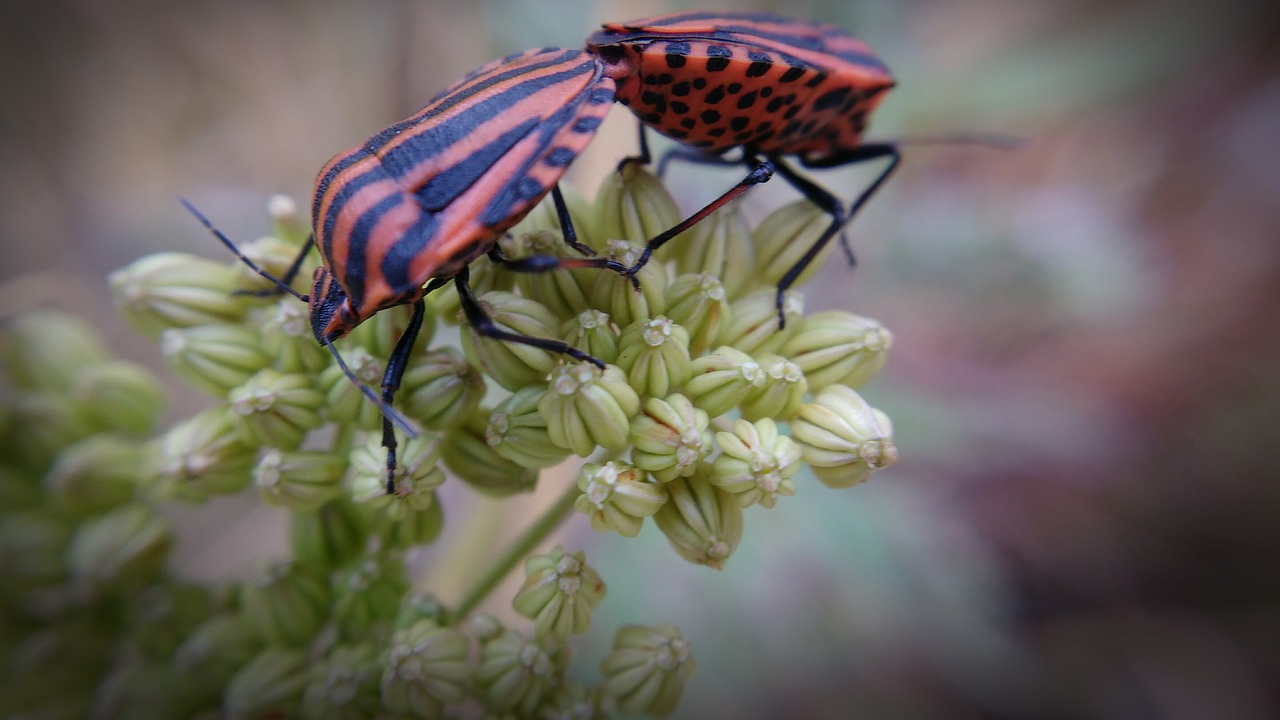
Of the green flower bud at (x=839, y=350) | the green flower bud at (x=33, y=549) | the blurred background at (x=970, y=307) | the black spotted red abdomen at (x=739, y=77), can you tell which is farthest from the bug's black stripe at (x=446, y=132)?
the blurred background at (x=970, y=307)

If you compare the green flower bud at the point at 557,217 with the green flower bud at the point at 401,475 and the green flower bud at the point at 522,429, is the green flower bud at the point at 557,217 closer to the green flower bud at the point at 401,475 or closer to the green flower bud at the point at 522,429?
the green flower bud at the point at 522,429

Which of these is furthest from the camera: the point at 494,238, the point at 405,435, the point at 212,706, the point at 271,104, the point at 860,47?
the point at 271,104

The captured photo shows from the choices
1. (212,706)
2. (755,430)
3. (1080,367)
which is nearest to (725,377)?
(755,430)

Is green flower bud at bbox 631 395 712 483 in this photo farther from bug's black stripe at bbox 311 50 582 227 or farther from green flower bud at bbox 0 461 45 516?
green flower bud at bbox 0 461 45 516

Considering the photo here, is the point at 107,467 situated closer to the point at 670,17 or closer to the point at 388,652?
the point at 388,652

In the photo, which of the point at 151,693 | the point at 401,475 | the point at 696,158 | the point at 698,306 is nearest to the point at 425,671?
the point at 401,475
